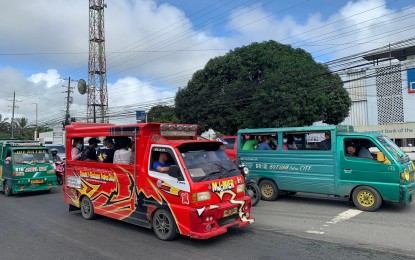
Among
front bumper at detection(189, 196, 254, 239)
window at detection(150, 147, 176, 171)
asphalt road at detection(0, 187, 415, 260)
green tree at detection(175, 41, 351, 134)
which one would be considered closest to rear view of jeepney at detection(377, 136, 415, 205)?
asphalt road at detection(0, 187, 415, 260)

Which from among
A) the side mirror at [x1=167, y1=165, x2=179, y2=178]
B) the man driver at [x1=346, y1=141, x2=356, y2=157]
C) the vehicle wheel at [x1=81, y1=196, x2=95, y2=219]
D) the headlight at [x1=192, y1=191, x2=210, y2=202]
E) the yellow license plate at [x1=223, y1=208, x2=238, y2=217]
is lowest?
the vehicle wheel at [x1=81, y1=196, x2=95, y2=219]

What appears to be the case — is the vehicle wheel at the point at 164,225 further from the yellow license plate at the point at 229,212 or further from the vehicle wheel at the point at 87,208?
the vehicle wheel at the point at 87,208

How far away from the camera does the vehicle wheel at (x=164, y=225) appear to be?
6371 mm

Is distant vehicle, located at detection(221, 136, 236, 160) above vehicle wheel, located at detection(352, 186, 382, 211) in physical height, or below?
above

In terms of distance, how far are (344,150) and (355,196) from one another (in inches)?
47.5

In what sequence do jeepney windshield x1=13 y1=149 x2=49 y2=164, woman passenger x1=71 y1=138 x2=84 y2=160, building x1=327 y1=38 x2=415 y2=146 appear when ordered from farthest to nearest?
building x1=327 y1=38 x2=415 y2=146, jeepney windshield x1=13 y1=149 x2=49 y2=164, woman passenger x1=71 y1=138 x2=84 y2=160

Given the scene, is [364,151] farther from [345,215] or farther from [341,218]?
[341,218]

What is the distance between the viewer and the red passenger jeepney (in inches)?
241

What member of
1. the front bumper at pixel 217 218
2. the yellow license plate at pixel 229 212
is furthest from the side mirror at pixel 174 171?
the yellow license plate at pixel 229 212

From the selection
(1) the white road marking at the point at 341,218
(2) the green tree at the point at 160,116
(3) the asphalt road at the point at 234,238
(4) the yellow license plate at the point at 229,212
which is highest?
(2) the green tree at the point at 160,116

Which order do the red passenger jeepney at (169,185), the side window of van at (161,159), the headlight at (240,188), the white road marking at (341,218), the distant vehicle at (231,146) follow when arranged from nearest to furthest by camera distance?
the red passenger jeepney at (169,185) → the side window of van at (161,159) → the headlight at (240,188) → the white road marking at (341,218) → the distant vehicle at (231,146)

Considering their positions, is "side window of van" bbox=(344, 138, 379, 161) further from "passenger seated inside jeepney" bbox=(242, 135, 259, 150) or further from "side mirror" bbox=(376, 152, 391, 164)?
"passenger seated inside jeepney" bbox=(242, 135, 259, 150)

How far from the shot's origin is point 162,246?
Result: 6223 millimetres

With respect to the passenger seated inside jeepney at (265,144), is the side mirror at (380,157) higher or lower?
lower
